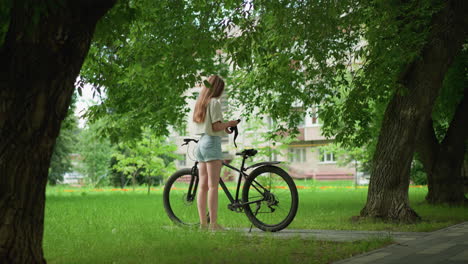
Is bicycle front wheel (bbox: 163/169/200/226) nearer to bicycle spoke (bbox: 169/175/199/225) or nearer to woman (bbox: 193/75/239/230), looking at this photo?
bicycle spoke (bbox: 169/175/199/225)

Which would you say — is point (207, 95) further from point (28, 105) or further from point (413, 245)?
point (28, 105)

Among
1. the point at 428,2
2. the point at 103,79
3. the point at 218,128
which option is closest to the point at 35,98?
the point at 218,128

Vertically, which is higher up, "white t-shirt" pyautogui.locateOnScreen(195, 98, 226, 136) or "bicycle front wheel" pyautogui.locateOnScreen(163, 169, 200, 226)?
"white t-shirt" pyautogui.locateOnScreen(195, 98, 226, 136)

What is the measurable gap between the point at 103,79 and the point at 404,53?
4.54 m

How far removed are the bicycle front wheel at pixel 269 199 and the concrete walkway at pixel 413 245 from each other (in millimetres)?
160

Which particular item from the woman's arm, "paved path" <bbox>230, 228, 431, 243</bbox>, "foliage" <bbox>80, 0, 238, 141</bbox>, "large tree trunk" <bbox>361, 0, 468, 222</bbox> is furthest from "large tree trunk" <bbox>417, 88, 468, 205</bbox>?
the woman's arm

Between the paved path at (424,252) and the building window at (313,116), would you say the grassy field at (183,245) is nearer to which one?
the paved path at (424,252)

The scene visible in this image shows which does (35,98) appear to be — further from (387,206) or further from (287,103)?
(287,103)

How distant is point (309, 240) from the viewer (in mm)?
6449

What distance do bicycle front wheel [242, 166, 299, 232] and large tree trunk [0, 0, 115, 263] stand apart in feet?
12.5

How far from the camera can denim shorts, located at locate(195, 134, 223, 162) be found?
289 inches

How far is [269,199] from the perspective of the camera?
747 cm

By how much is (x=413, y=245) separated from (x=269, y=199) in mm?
2017

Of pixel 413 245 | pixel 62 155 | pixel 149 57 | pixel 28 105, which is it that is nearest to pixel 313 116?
pixel 149 57
